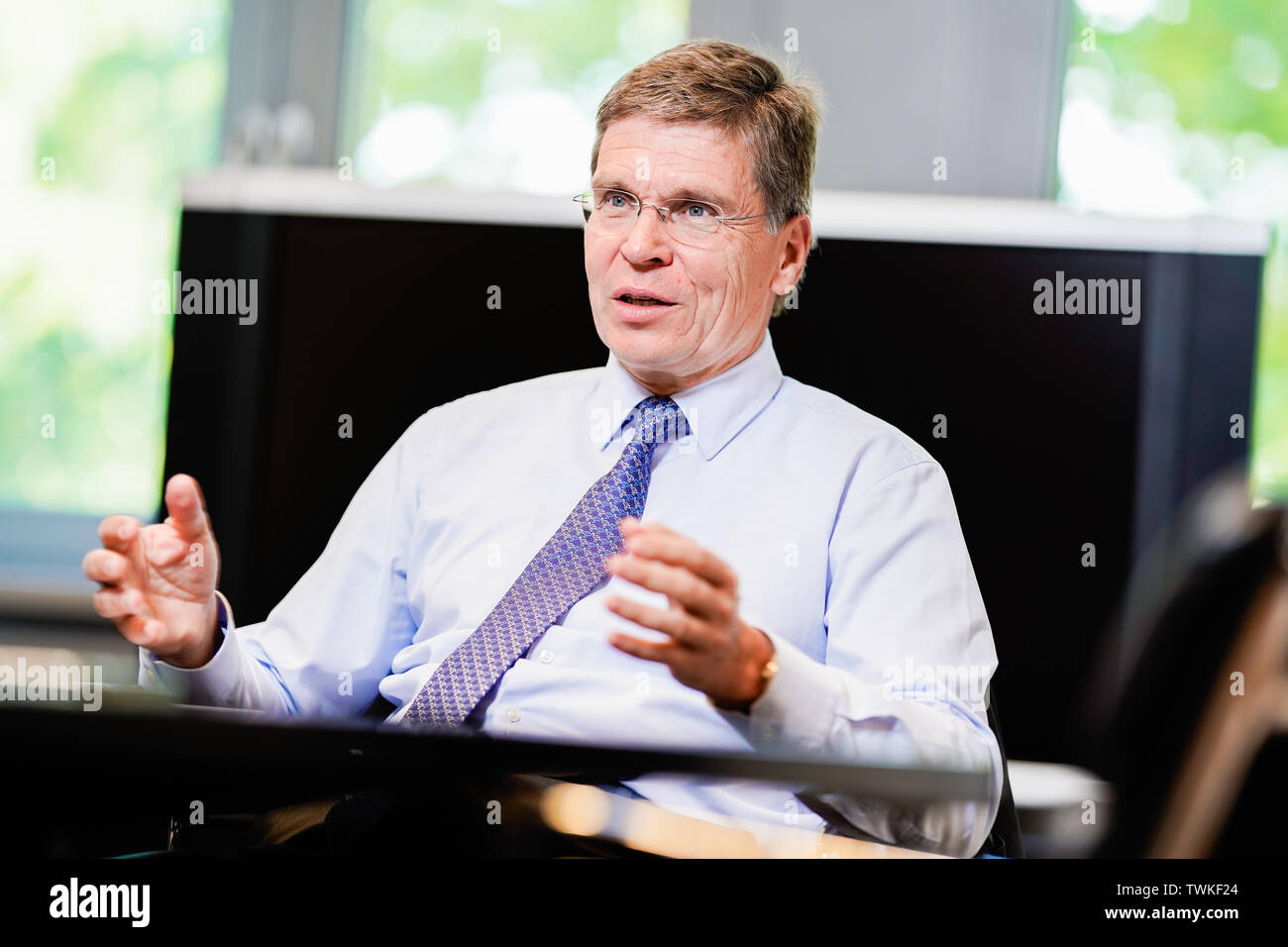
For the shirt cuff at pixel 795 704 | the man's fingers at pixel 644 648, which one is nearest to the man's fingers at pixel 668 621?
the man's fingers at pixel 644 648

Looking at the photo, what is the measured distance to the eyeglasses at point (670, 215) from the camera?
3.69ft

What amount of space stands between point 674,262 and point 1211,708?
0.71m

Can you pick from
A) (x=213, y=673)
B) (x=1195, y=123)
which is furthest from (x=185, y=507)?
(x=1195, y=123)

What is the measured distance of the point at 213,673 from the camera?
104 centimetres

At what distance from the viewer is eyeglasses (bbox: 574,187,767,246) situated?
1.12 m

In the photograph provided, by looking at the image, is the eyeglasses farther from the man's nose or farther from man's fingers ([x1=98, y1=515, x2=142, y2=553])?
man's fingers ([x1=98, y1=515, x2=142, y2=553])

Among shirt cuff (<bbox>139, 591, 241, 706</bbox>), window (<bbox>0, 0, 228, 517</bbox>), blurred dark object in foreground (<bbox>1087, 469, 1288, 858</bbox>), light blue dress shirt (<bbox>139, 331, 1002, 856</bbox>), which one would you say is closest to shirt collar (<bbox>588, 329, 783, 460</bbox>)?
light blue dress shirt (<bbox>139, 331, 1002, 856</bbox>)

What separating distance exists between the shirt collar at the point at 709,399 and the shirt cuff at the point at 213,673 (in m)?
0.40

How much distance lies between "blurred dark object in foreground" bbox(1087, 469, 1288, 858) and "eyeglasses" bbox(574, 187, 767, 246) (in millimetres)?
652

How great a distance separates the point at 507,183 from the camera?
1473 millimetres

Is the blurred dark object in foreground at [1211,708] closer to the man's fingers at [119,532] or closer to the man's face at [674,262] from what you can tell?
the man's face at [674,262]

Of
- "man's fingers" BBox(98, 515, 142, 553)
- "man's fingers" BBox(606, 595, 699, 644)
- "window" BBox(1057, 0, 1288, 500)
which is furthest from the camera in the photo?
"window" BBox(1057, 0, 1288, 500)

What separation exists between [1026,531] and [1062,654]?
0.15 meters

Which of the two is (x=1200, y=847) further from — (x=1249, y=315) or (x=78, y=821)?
(x=78, y=821)
